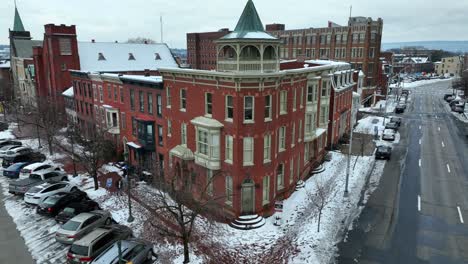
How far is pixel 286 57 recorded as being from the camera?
94625mm

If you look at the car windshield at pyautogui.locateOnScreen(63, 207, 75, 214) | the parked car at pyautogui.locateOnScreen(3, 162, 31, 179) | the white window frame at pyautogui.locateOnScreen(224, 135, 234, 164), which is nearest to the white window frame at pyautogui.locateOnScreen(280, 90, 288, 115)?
the white window frame at pyautogui.locateOnScreen(224, 135, 234, 164)

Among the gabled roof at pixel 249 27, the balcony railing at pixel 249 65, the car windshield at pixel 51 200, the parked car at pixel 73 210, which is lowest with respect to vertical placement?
the parked car at pixel 73 210

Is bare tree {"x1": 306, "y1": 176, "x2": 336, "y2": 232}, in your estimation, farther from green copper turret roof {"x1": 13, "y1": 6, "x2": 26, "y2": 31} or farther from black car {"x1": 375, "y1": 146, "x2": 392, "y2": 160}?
green copper turret roof {"x1": 13, "y1": 6, "x2": 26, "y2": 31}

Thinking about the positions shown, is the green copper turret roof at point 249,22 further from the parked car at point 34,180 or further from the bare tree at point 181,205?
the parked car at point 34,180

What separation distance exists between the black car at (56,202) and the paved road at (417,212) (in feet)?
66.6

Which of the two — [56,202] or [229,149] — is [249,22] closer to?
[229,149]

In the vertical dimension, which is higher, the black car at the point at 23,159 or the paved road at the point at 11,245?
the black car at the point at 23,159

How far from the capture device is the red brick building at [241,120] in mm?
21562

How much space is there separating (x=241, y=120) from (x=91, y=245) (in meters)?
11.8

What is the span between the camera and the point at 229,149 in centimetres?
2273

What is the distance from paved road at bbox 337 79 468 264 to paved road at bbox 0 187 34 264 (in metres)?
19.0

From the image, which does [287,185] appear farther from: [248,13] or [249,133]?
[248,13]

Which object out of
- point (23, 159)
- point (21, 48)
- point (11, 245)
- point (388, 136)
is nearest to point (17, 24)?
point (21, 48)

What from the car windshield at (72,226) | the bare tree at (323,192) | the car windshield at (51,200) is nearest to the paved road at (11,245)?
the car windshield at (72,226)
